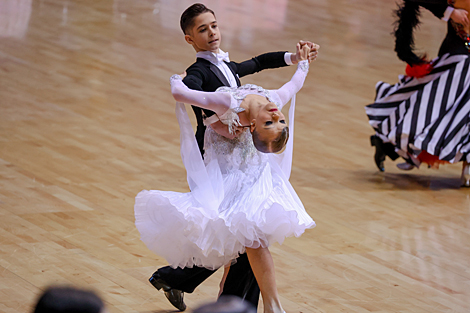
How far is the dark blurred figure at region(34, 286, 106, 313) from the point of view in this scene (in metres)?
1.13

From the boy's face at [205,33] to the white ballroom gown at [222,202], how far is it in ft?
0.72

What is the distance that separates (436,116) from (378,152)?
532 millimetres

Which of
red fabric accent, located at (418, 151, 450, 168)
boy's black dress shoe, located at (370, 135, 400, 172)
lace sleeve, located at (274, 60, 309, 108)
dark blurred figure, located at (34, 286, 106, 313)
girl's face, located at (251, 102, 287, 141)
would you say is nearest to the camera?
dark blurred figure, located at (34, 286, 106, 313)

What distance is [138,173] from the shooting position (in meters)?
4.92

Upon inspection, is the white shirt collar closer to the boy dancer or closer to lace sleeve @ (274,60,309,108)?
the boy dancer

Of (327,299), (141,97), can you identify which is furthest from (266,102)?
(141,97)

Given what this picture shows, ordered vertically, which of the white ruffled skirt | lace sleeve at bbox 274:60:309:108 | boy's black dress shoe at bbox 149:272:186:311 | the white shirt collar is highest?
the white shirt collar

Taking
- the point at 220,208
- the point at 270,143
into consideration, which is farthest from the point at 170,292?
the point at 270,143

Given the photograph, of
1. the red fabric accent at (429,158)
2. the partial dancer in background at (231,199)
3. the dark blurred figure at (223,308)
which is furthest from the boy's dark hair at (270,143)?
the red fabric accent at (429,158)

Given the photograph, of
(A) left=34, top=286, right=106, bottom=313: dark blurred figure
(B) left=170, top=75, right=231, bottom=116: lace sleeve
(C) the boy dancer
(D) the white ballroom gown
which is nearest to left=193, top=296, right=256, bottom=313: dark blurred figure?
(A) left=34, top=286, right=106, bottom=313: dark blurred figure

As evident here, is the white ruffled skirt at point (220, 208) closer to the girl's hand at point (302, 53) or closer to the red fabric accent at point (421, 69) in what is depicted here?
the girl's hand at point (302, 53)

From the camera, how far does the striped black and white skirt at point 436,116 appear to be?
502 cm

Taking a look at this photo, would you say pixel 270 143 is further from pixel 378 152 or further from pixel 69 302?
pixel 378 152

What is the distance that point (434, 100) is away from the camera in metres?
5.14
